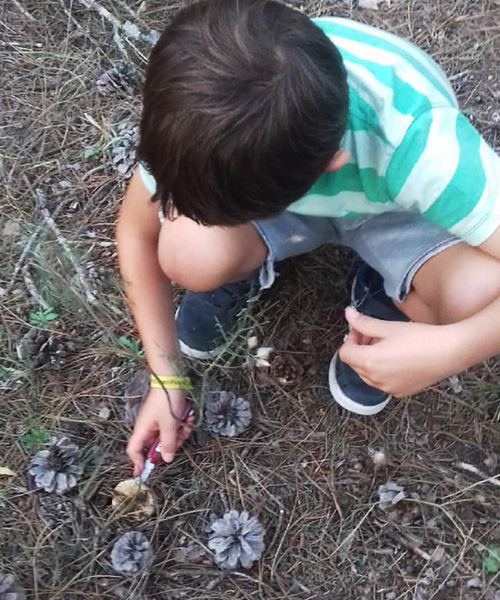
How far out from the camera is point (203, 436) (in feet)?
4.98

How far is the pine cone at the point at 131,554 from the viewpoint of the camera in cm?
139

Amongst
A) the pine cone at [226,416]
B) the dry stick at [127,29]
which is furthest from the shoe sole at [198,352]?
the dry stick at [127,29]

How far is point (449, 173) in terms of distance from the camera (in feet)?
3.59

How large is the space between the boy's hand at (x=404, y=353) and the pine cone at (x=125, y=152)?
79cm

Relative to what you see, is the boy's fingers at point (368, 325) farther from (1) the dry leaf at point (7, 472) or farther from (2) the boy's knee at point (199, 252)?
(1) the dry leaf at point (7, 472)

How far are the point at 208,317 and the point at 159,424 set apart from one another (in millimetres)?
272

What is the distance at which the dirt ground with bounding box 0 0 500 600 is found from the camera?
143 cm

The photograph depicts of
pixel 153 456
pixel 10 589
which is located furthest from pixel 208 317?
pixel 10 589

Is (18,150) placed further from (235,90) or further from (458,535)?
(458,535)

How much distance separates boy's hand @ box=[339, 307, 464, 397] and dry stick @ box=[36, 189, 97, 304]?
0.64 m

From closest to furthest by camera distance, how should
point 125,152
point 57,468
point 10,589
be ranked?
point 10,589 → point 57,468 → point 125,152

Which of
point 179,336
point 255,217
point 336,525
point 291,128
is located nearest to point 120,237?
point 179,336

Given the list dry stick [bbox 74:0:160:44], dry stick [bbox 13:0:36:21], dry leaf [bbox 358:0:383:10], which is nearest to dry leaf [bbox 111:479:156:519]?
dry stick [bbox 74:0:160:44]

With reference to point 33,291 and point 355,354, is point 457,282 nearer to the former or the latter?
point 355,354
